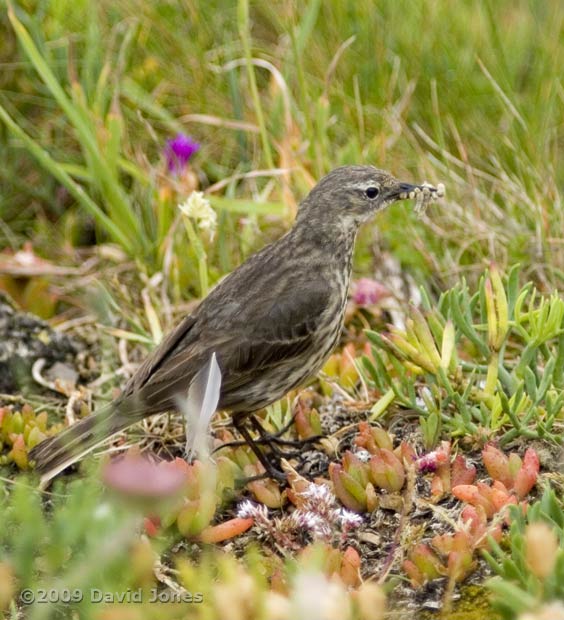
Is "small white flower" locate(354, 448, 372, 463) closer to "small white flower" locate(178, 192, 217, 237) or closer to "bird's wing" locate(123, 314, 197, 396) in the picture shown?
"bird's wing" locate(123, 314, 197, 396)

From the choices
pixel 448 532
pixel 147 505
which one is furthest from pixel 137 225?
pixel 147 505

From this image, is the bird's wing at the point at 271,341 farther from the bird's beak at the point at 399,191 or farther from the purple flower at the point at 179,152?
the purple flower at the point at 179,152

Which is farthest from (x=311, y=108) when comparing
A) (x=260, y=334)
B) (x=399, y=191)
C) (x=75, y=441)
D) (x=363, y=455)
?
(x=75, y=441)

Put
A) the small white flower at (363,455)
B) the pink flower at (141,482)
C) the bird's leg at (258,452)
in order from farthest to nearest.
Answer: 1. the bird's leg at (258,452)
2. the small white flower at (363,455)
3. the pink flower at (141,482)

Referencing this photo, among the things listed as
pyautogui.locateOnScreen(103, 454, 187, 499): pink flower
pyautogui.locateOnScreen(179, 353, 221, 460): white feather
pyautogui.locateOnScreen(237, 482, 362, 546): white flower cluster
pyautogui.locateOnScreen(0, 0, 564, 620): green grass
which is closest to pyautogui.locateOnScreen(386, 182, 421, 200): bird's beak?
pyautogui.locateOnScreen(0, 0, 564, 620): green grass

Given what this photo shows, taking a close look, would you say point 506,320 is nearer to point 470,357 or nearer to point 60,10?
point 470,357

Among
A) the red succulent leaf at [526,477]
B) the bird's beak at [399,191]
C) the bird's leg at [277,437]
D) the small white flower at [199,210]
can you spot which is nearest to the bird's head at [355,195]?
the bird's beak at [399,191]

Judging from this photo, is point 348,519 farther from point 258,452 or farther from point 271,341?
point 271,341
